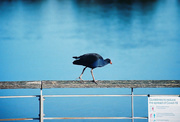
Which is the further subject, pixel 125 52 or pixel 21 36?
pixel 21 36

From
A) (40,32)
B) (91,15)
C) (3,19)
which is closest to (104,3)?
(91,15)

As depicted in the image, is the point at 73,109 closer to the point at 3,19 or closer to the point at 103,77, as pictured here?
the point at 103,77

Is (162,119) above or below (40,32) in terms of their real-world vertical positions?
below

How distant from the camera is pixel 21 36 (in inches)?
842

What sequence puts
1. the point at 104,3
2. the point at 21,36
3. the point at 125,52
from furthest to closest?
the point at 104,3 < the point at 21,36 < the point at 125,52

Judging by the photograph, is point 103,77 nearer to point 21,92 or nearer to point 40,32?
point 21,92

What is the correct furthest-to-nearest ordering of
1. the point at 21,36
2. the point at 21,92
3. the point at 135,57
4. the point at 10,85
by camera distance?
1. the point at 21,36
2. the point at 135,57
3. the point at 21,92
4. the point at 10,85

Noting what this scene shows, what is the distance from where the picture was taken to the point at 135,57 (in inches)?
676

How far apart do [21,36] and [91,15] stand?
8529 mm

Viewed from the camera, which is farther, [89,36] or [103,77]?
[89,36]

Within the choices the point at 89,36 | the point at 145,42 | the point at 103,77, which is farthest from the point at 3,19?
the point at 103,77

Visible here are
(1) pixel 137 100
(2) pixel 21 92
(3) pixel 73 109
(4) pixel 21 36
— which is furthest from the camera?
(4) pixel 21 36

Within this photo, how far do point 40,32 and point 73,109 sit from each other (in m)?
12.8

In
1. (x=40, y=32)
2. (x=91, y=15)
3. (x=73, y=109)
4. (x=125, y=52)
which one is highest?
(x=91, y=15)
